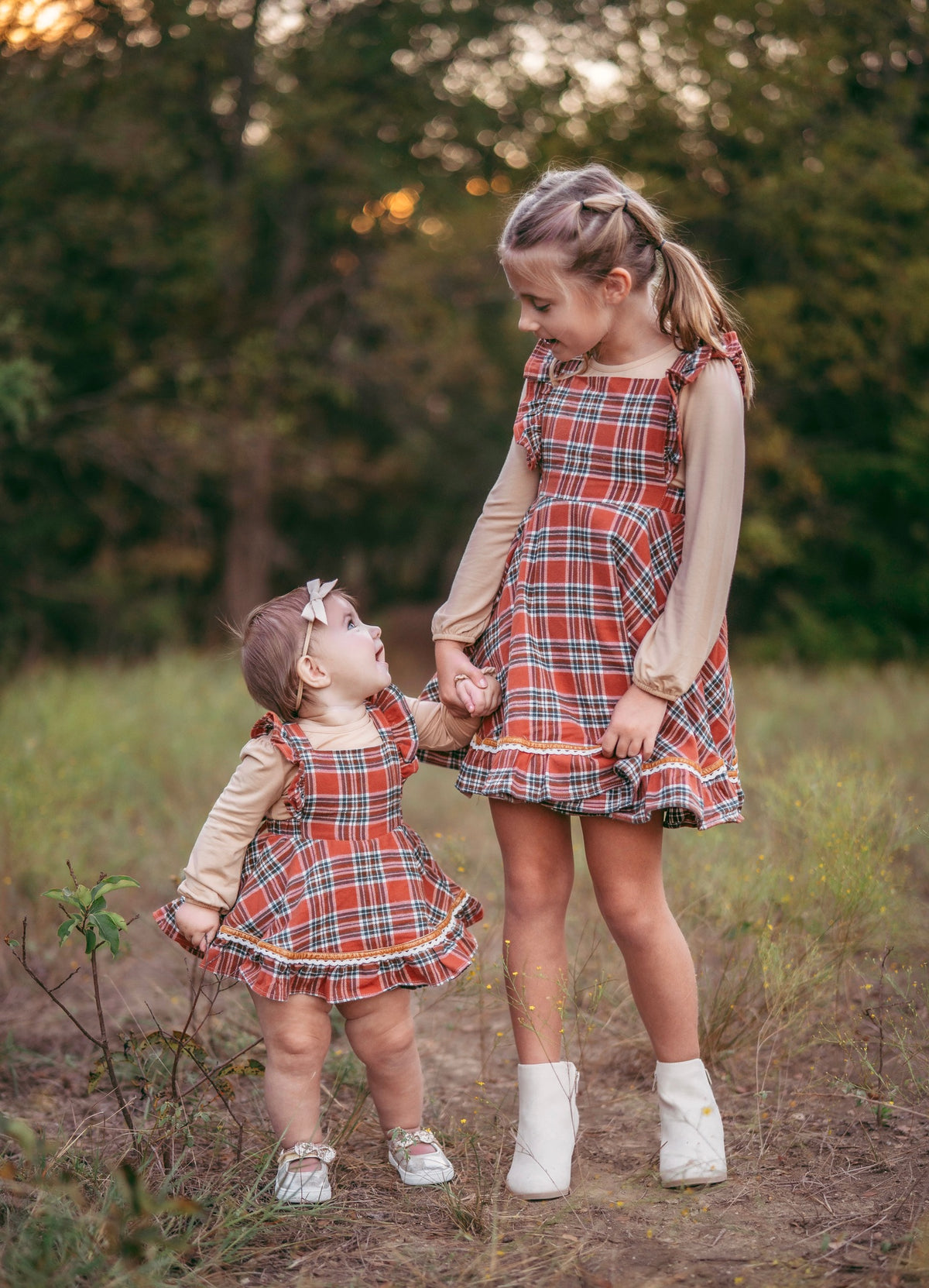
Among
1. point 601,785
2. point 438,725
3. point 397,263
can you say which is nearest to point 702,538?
point 601,785

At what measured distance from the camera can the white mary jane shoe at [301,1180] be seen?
2.07 m

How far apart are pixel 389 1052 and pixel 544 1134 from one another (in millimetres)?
311

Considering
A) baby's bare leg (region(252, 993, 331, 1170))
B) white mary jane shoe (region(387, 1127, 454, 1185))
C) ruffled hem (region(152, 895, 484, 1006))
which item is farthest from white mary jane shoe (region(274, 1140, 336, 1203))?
ruffled hem (region(152, 895, 484, 1006))

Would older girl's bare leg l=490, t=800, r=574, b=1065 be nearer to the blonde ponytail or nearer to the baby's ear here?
the baby's ear

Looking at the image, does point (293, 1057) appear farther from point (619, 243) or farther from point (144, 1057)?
point (619, 243)

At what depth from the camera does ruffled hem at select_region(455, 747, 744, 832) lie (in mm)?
2027

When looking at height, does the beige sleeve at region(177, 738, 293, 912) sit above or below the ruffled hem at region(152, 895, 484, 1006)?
above

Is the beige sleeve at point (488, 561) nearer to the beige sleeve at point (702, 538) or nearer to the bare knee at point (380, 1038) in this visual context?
the beige sleeve at point (702, 538)

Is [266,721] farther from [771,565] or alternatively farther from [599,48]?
[599,48]

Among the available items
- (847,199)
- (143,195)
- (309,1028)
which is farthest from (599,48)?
(309,1028)

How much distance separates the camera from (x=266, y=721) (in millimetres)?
2225

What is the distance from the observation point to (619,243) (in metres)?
2.11

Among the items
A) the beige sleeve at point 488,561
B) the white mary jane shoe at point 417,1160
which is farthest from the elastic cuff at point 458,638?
the white mary jane shoe at point 417,1160

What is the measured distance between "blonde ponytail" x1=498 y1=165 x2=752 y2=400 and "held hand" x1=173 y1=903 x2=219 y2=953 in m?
1.29
